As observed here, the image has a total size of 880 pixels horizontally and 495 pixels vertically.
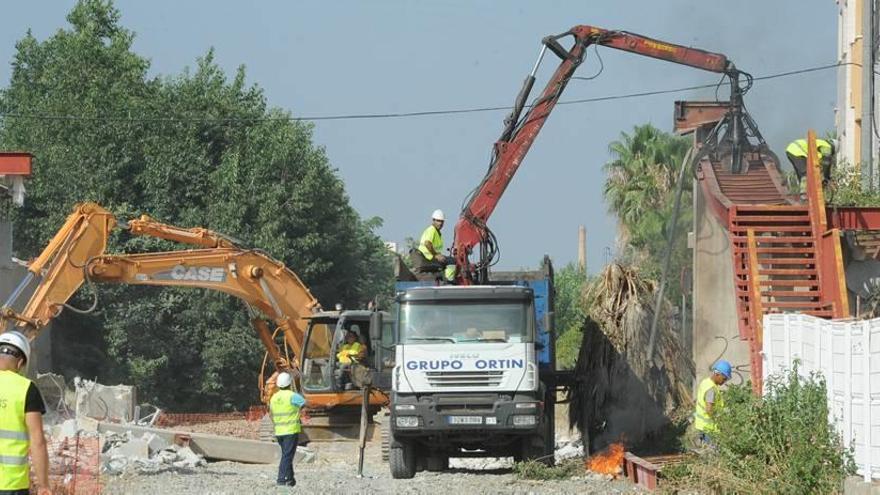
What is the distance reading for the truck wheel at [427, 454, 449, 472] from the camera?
23.1m

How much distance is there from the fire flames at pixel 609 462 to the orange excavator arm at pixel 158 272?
8.98 meters

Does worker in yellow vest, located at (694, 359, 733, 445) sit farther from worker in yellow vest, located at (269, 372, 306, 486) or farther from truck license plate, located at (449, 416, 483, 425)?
worker in yellow vest, located at (269, 372, 306, 486)

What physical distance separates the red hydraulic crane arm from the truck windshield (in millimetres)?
2995

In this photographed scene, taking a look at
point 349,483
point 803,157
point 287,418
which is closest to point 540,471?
point 349,483

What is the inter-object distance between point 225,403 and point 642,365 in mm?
22757

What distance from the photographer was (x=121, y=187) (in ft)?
155

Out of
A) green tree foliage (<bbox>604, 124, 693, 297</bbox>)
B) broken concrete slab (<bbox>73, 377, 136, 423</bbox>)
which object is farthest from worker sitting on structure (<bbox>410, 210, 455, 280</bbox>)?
green tree foliage (<bbox>604, 124, 693, 297</bbox>)

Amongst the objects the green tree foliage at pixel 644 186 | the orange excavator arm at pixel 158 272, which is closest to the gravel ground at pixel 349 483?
the orange excavator arm at pixel 158 272

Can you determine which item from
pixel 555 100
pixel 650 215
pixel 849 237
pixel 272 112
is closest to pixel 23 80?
pixel 272 112

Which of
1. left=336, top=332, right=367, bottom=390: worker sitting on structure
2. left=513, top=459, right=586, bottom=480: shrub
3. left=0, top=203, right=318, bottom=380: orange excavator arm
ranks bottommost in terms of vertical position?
left=513, top=459, right=586, bottom=480: shrub

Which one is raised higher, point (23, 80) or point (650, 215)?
point (23, 80)

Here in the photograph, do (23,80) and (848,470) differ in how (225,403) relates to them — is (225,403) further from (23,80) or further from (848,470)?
(848,470)

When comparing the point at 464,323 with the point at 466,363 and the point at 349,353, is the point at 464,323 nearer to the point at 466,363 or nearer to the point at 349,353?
the point at 466,363

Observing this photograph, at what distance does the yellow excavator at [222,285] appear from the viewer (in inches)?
1044
